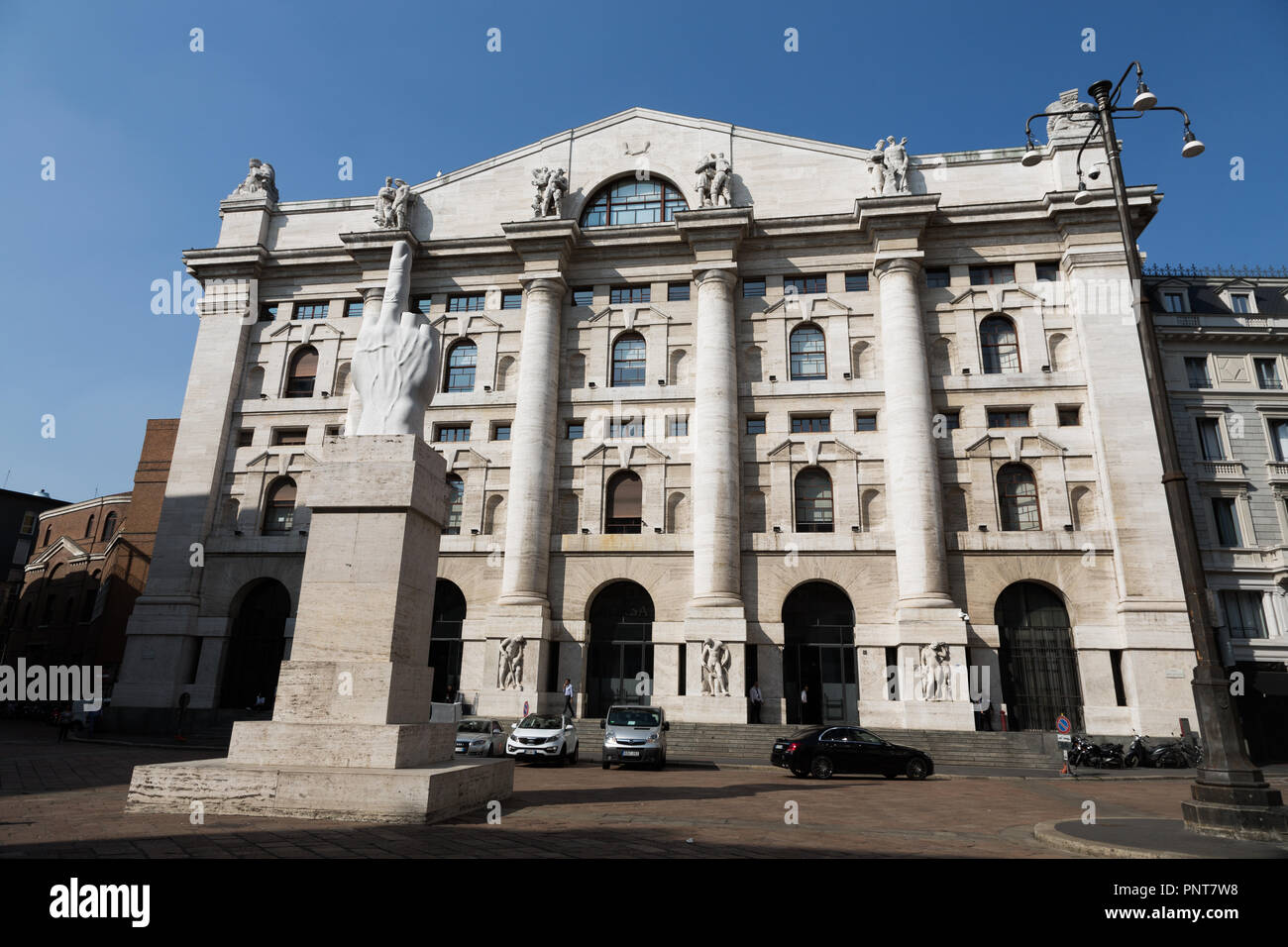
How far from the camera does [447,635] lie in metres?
32.5

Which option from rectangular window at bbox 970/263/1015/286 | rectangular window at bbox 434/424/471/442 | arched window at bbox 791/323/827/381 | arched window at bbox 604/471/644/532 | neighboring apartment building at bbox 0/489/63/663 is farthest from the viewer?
neighboring apartment building at bbox 0/489/63/663

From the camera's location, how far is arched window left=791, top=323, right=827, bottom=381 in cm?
3328

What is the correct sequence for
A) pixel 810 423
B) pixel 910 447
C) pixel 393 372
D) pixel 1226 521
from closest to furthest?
pixel 393 372 → pixel 910 447 → pixel 1226 521 → pixel 810 423

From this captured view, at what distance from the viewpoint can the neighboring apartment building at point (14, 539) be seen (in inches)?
2170

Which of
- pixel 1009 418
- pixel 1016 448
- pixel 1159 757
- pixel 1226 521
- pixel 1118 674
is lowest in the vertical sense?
pixel 1159 757

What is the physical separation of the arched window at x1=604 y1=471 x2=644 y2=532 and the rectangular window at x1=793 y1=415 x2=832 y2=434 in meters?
7.11

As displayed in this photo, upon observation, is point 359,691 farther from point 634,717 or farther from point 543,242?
point 543,242

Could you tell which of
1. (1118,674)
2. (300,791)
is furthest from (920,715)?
(300,791)

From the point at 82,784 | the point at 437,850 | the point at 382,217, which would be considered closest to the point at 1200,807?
the point at 437,850

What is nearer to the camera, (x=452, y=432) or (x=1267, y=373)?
(x=1267, y=373)

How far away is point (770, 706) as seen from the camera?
28.8 metres

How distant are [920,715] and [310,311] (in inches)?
1317

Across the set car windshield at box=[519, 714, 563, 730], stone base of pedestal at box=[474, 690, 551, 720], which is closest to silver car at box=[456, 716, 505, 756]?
car windshield at box=[519, 714, 563, 730]

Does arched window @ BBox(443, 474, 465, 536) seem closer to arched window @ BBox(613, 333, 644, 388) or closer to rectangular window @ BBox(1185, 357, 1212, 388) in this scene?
arched window @ BBox(613, 333, 644, 388)
